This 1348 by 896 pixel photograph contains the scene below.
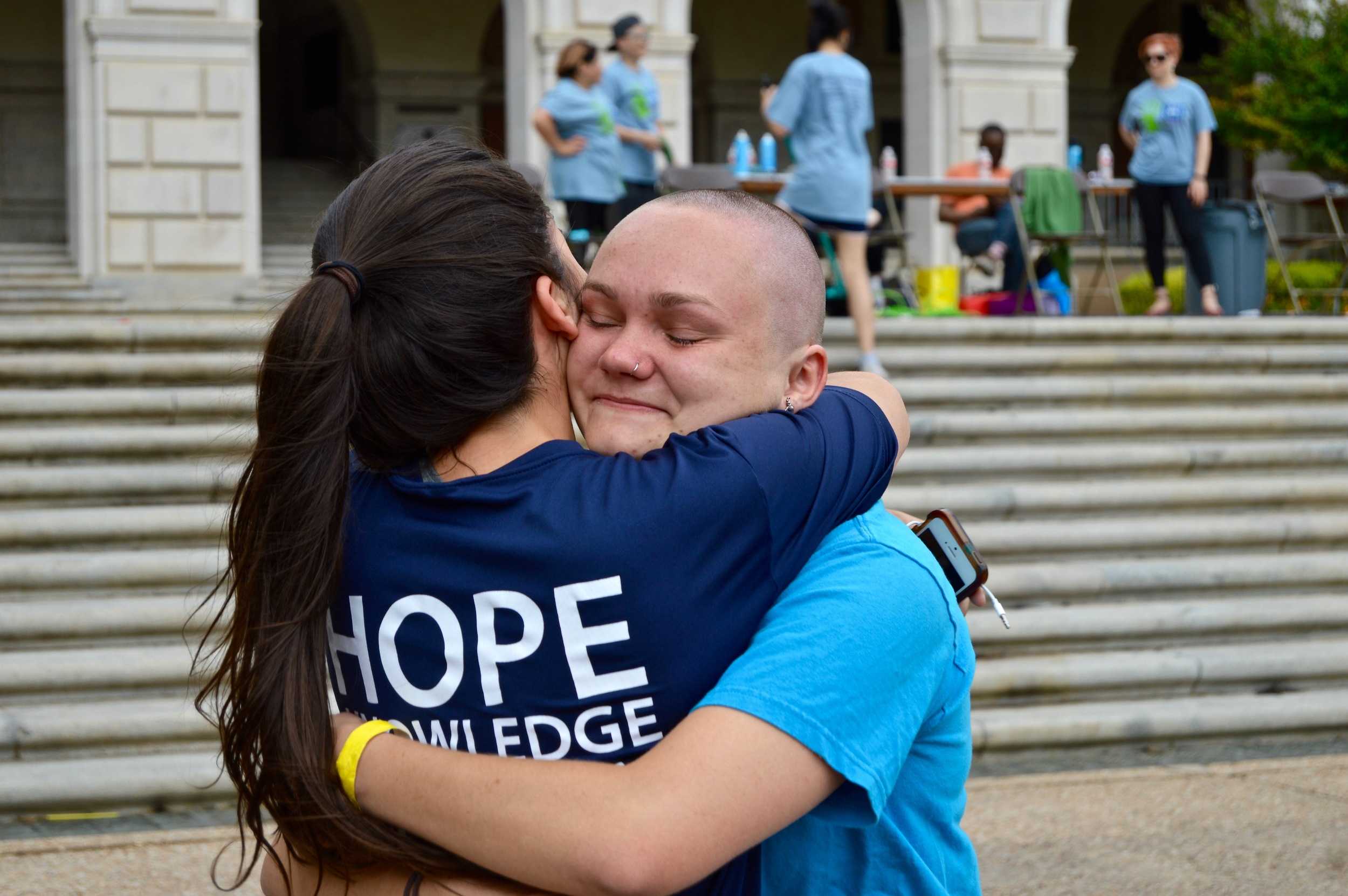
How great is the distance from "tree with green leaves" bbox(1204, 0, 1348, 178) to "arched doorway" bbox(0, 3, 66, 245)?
13963 mm

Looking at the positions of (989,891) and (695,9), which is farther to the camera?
(695,9)

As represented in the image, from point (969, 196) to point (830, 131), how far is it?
5.20m

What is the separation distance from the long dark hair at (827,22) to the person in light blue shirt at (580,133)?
1558 millimetres

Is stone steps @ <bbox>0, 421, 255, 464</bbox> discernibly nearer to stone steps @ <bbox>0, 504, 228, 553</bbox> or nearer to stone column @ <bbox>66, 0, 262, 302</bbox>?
stone steps @ <bbox>0, 504, 228, 553</bbox>

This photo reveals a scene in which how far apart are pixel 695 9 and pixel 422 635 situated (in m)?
23.4

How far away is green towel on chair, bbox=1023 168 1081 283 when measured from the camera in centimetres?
1138

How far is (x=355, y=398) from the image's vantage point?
4.73 ft

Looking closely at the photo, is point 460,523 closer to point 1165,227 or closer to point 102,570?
point 102,570

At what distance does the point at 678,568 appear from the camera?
1377mm

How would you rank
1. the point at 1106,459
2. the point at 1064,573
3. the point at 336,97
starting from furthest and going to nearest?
the point at 336,97, the point at 1106,459, the point at 1064,573

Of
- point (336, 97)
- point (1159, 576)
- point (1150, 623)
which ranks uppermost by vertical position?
point (336, 97)

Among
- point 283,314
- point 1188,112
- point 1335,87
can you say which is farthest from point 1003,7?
point 283,314

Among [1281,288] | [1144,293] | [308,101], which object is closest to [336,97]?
Result: [308,101]

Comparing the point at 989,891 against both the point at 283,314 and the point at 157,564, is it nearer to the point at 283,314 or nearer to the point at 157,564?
the point at 283,314
